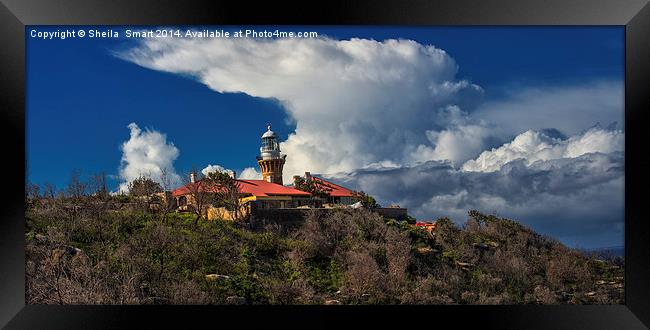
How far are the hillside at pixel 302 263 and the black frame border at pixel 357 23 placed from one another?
1090 millimetres

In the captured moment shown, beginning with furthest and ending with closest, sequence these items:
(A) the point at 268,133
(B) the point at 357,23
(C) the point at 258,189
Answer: (C) the point at 258,189
(A) the point at 268,133
(B) the point at 357,23

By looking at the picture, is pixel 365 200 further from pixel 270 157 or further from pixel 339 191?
pixel 270 157

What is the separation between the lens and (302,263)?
7.69 meters

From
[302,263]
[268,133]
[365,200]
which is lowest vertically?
[302,263]

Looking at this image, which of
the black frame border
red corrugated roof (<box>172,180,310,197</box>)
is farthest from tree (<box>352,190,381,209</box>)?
the black frame border

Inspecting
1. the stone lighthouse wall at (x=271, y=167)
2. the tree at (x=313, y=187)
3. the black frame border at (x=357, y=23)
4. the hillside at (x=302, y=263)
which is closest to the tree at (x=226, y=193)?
the hillside at (x=302, y=263)

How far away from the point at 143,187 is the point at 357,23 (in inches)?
199

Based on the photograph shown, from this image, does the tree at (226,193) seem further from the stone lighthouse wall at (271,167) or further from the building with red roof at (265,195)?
the stone lighthouse wall at (271,167)

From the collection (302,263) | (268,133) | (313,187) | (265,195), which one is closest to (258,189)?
(265,195)

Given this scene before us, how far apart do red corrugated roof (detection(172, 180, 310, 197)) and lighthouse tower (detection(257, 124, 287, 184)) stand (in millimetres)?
942

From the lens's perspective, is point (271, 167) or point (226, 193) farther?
point (226, 193)

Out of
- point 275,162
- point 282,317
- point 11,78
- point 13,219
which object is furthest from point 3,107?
point 275,162

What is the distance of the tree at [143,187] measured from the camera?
787 centimetres

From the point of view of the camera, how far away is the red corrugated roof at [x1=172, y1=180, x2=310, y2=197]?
28.8 feet
